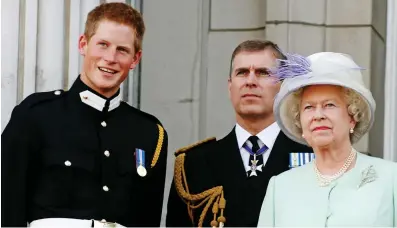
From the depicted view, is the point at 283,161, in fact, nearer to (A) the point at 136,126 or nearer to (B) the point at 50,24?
Result: (A) the point at 136,126

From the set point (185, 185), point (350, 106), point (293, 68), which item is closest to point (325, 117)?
point (350, 106)

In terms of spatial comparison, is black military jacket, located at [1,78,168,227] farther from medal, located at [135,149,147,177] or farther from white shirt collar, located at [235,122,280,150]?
white shirt collar, located at [235,122,280,150]

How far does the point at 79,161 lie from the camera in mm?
5531

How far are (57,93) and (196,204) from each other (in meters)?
0.65

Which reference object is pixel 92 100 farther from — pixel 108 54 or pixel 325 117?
pixel 325 117

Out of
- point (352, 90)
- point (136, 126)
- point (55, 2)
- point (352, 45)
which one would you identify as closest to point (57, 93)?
point (136, 126)

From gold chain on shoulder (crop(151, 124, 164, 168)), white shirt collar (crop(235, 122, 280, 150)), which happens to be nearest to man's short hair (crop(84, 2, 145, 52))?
gold chain on shoulder (crop(151, 124, 164, 168))

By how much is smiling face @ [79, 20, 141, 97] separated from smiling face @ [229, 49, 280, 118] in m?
0.46

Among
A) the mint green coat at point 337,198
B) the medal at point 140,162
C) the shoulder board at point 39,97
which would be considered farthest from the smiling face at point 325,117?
the shoulder board at point 39,97

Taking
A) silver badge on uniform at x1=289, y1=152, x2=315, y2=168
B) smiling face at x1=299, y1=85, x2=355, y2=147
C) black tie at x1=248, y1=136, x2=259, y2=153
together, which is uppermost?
smiling face at x1=299, y1=85, x2=355, y2=147

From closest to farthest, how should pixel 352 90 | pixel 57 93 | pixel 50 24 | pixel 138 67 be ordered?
pixel 352 90
pixel 57 93
pixel 50 24
pixel 138 67

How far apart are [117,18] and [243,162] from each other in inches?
→ 28.3

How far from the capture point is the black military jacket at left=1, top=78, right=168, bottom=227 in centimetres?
546

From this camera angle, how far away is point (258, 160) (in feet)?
19.3
